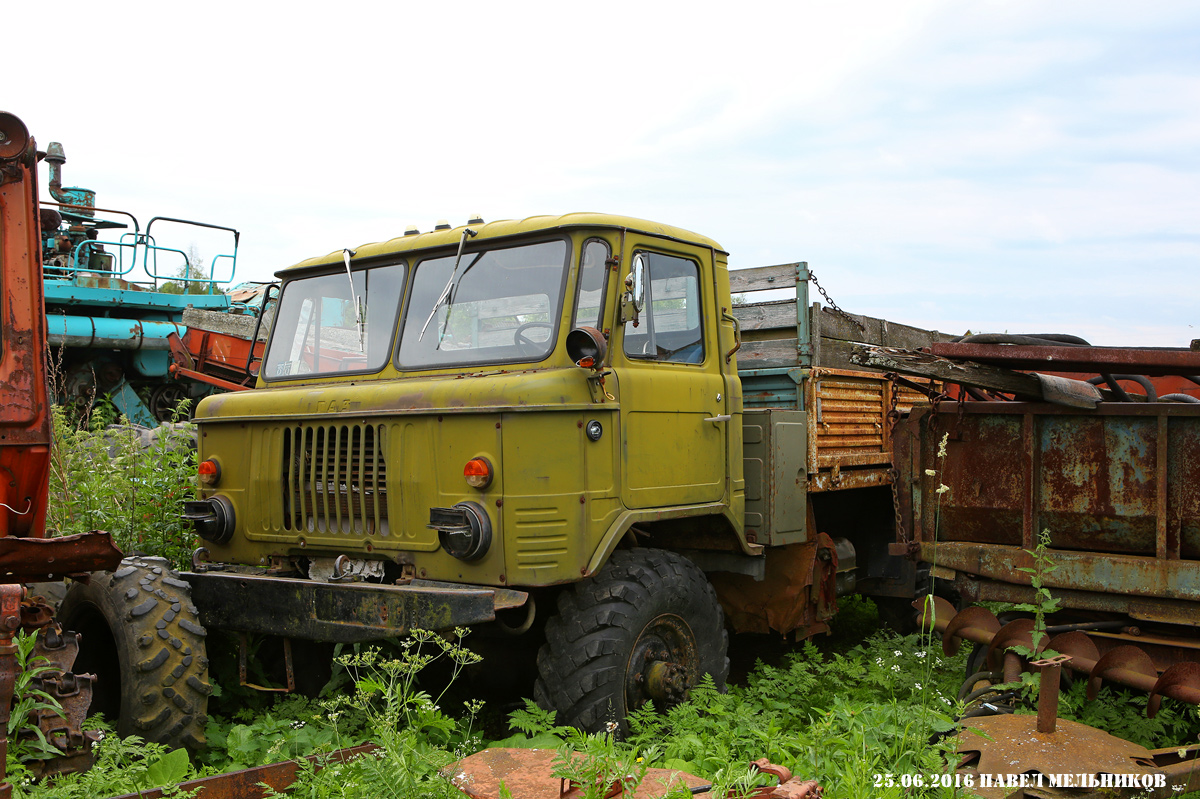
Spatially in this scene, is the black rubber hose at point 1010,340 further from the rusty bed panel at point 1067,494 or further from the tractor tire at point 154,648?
the tractor tire at point 154,648

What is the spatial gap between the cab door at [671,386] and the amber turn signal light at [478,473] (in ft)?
2.49

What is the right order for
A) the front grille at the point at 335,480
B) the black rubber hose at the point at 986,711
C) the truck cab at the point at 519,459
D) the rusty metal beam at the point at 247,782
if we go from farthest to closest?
the front grille at the point at 335,480 → the black rubber hose at the point at 986,711 → the truck cab at the point at 519,459 → the rusty metal beam at the point at 247,782

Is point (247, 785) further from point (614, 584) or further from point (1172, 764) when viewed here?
Result: point (1172, 764)

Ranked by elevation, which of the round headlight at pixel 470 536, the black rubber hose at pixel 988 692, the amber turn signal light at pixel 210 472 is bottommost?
the black rubber hose at pixel 988 692

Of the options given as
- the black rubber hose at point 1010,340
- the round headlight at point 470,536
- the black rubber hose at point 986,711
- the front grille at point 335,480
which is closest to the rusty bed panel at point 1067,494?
the black rubber hose at point 1010,340

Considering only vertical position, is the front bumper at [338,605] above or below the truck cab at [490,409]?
below

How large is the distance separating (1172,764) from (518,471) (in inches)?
118

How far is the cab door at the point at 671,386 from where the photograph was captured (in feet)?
16.1

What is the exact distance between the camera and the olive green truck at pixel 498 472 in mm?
4402

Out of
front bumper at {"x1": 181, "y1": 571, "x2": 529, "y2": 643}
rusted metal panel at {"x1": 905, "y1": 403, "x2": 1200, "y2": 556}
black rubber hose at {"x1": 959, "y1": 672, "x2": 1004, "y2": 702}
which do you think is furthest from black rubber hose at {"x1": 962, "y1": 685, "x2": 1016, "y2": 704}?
front bumper at {"x1": 181, "y1": 571, "x2": 529, "y2": 643}

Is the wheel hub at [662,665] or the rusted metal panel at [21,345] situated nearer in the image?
the rusted metal panel at [21,345]

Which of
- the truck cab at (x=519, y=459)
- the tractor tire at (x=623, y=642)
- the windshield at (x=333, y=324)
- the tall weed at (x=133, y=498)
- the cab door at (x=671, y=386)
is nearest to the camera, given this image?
the truck cab at (x=519, y=459)

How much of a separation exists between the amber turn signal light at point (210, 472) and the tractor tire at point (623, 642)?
215cm

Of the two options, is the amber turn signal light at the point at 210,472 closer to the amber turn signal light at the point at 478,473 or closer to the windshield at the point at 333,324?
the windshield at the point at 333,324
